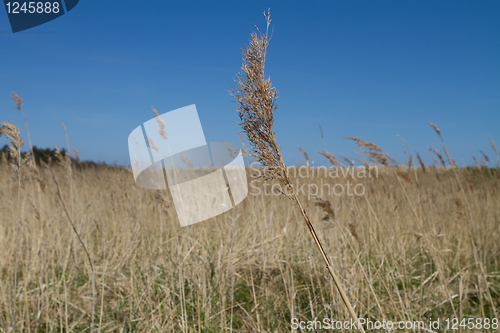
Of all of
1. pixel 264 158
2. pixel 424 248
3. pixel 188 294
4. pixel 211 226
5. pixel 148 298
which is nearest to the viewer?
pixel 264 158

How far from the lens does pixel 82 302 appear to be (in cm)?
266

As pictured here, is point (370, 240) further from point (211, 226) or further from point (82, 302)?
point (82, 302)

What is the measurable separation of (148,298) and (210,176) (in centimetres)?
377

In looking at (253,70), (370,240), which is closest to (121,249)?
(370,240)

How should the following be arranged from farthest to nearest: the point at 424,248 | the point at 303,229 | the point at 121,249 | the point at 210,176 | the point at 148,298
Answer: the point at 210,176, the point at 303,229, the point at 121,249, the point at 424,248, the point at 148,298

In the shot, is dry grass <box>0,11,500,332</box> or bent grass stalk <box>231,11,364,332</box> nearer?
bent grass stalk <box>231,11,364,332</box>
